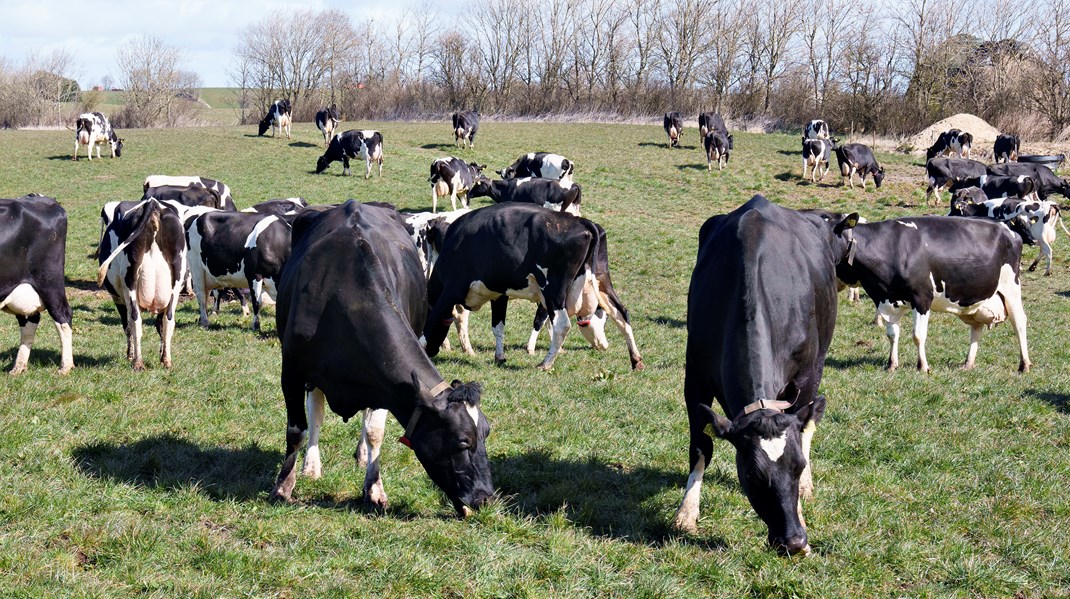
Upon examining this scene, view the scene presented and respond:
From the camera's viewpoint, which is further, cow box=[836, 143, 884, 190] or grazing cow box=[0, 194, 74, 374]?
cow box=[836, 143, 884, 190]

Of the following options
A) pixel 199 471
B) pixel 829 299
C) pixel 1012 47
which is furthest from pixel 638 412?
pixel 1012 47

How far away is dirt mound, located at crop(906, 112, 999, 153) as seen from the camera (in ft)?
142

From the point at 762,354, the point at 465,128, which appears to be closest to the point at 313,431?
the point at 762,354

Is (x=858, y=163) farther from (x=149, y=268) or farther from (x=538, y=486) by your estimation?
(x=538, y=486)

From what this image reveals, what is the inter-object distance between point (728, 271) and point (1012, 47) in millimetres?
57588

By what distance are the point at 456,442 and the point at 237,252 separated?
9567mm

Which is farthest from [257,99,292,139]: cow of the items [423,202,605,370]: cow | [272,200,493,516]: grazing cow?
[272,200,493,516]: grazing cow

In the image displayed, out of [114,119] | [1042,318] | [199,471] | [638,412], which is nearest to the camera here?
[199,471]

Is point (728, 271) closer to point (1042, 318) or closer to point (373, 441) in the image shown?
point (373, 441)

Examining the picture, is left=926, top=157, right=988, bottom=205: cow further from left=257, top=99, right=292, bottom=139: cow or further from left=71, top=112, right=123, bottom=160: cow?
left=71, top=112, right=123, bottom=160: cow

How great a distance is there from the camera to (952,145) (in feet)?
128

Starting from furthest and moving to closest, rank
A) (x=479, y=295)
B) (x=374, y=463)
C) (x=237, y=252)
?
(x=237, y=252) < (x=479, y=295) < (x=374, y=463)

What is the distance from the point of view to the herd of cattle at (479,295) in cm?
563

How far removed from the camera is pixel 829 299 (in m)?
7.01
